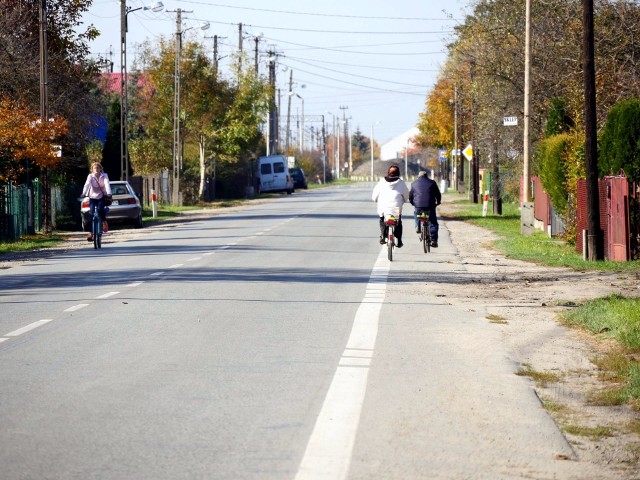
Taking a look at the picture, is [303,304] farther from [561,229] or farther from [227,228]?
[227,228]

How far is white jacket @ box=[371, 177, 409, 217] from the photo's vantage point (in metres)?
23.3

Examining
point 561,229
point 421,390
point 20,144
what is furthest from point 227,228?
point 421,390

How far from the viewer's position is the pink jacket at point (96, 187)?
26.4 meters

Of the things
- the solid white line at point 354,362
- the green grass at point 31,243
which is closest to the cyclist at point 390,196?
the green grass at point 31,243

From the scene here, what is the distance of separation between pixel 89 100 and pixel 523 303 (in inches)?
1241

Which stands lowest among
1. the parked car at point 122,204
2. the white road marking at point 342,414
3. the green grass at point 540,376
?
the green grass at point 540,376

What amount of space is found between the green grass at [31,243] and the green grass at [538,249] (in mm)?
11106

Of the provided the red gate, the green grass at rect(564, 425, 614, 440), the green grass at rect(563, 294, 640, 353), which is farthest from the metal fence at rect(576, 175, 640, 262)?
the green grass at rect(564, 425, 614, 440)

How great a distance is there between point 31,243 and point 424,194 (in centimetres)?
1086

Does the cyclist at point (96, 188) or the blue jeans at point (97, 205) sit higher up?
the cyclist at point (96, 188)

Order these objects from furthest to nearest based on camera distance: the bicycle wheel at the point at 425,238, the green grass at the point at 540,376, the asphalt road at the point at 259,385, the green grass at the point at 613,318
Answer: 1. the bicycle wheel at the point at 425,238
2. the green grass at the point at 613,318
3. the green grass at the point at 540,376
4. the asphalt road at the point at 259,385

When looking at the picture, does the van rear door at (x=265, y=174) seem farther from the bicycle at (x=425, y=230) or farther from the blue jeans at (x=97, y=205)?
the bicycle at (x=425, y=230)

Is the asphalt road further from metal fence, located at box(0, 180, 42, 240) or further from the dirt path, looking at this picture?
metal fence, located at box(0, 180, 42, 240)

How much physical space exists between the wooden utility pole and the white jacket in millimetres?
3646
